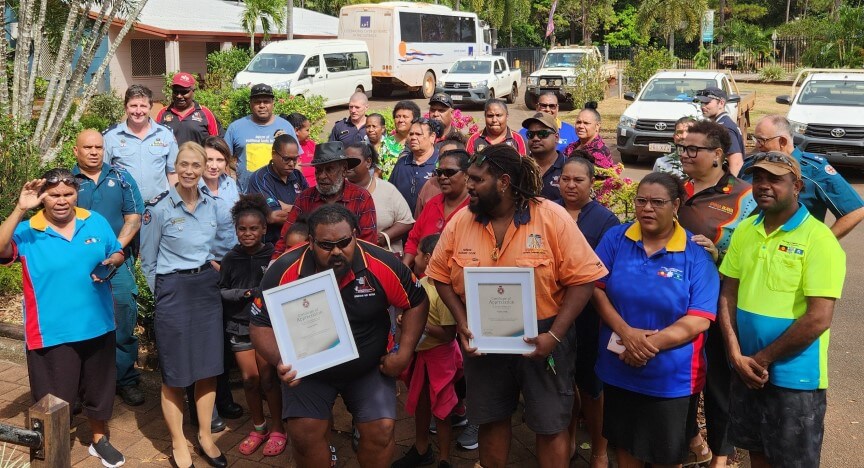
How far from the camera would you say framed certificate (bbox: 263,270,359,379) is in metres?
3.96

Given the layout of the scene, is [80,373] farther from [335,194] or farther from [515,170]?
[515,170]

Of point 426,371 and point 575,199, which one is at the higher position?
point 575,199

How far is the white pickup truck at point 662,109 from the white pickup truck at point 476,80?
30.8 ft

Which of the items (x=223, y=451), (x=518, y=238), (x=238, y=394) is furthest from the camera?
(x=238, y=394)

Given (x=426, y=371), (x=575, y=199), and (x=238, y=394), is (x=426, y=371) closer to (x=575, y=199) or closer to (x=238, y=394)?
(x=575, y=199)

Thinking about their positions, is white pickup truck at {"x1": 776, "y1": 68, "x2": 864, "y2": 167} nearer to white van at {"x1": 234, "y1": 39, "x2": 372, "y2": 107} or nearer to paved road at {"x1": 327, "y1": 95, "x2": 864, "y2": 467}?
paved road at {"x1": 327, "y1": 95, "x2": 864, "y2": 467}

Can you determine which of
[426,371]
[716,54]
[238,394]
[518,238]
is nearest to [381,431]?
[426,371]

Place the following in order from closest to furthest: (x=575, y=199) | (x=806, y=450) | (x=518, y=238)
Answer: (x=806, y=450), (x=518, y=238), (x=575, y=199)

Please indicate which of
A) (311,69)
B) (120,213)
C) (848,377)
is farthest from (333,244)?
(311,69)

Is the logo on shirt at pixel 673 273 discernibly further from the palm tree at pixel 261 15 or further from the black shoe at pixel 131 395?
the palm tree at pixel 261 15

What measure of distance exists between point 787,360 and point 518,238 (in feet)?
4.61

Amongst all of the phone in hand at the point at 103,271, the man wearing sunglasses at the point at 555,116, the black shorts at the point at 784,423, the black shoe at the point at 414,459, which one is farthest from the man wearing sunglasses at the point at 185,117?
the black shorts at the point at 784,423

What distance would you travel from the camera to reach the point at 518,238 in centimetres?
406

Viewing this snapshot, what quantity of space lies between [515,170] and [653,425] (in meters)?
1.48
